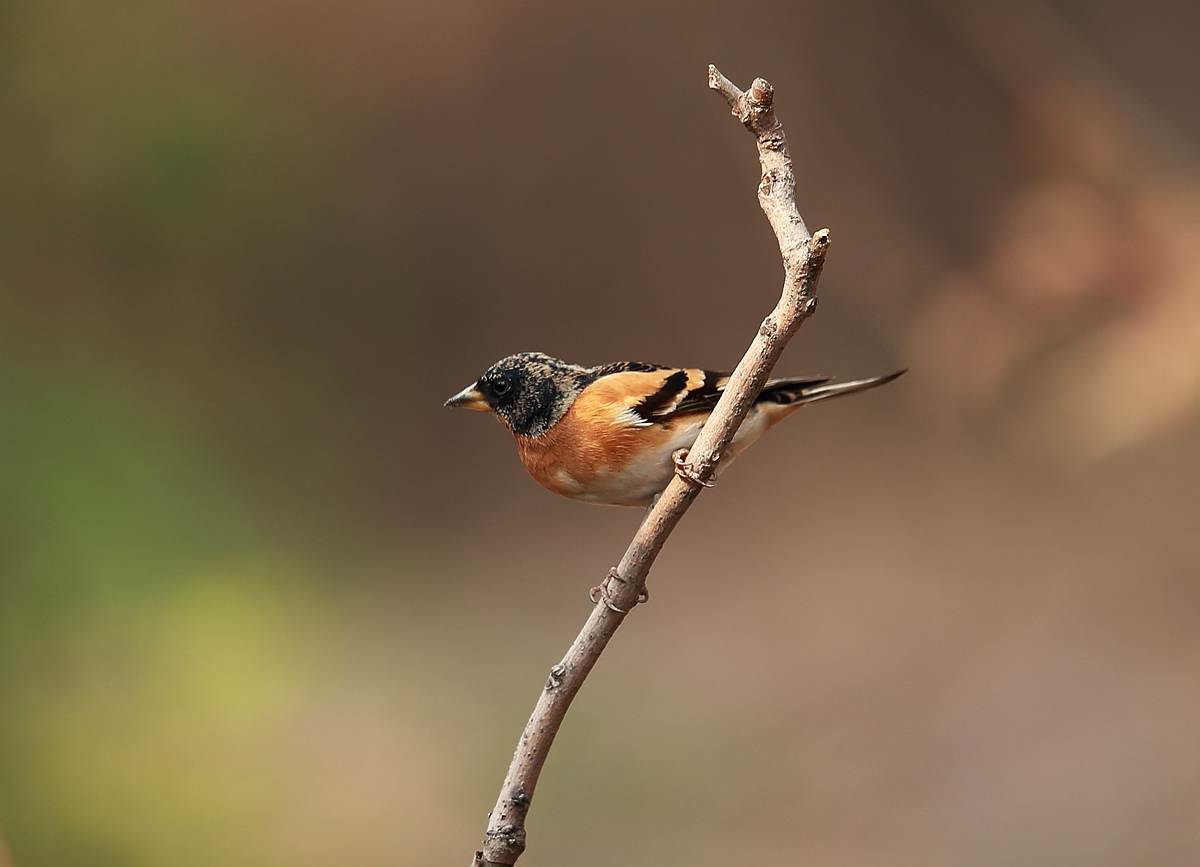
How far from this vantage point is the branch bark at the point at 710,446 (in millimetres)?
614

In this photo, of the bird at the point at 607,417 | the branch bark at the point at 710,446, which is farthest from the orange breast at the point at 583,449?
the branch bark at the point at 710,446

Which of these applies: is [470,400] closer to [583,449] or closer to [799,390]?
[583,449]

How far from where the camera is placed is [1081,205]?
2.00 m

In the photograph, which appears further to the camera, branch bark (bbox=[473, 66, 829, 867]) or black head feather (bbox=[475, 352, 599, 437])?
black head feather (bbox=[475, 352, 599, 437])

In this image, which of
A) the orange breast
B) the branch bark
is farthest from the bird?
the branch bark

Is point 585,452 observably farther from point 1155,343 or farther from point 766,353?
point 1155,343

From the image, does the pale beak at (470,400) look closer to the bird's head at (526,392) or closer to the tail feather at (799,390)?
the bird's head at (526,392)

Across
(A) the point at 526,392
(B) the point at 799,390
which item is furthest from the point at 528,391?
(B) the point at 799,390

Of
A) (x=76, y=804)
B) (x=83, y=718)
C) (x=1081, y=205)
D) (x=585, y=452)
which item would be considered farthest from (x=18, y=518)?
(x=1081, y=205)

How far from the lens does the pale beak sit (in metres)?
0.85

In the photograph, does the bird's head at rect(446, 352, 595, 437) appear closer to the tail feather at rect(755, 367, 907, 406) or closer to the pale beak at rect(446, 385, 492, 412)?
the pale beak at rect(446, 385, 492, 412)

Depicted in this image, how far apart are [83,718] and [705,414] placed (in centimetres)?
131

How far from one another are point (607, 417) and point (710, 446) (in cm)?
22

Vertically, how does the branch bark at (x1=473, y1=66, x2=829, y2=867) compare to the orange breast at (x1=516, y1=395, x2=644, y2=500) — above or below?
below
